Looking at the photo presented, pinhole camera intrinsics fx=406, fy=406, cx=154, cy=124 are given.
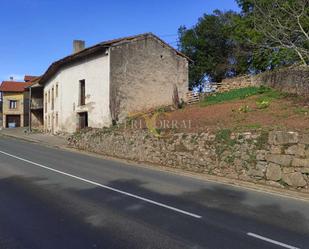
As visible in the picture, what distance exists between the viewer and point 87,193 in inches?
405

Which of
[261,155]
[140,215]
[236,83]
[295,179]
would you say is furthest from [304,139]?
[236,83]

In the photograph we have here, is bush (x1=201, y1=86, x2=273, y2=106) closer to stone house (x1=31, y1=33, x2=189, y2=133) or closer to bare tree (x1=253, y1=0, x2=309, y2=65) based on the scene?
stone house (x1=31, y1=33, x2=189, y2=133)

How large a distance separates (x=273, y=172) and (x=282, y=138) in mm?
1220

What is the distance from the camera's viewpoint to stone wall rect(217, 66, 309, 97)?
23312 mm

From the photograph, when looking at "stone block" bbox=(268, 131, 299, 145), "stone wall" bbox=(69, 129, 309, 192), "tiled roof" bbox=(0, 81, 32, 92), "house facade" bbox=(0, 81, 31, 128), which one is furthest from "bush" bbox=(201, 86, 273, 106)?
"tiled roof" bbox=(0, 81, 32, 92)

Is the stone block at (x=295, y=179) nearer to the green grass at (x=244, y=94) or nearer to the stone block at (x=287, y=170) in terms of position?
the stone block at (x=287, y=170)

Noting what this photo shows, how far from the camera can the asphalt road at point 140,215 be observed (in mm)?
6375

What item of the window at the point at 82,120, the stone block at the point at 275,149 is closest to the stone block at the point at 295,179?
the stone block at the point at 275,149

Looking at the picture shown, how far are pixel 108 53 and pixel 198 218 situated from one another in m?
22.6

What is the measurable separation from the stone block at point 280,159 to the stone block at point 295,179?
16.4 inches

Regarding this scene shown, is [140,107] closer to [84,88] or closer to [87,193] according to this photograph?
[84,88]

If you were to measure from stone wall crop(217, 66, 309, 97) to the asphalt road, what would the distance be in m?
12.8

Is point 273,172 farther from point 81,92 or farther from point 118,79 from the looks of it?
point 81,92

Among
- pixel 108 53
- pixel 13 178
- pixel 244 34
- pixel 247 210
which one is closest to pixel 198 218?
pixel 247 210
